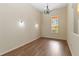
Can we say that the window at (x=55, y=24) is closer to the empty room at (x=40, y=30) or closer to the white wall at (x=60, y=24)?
the empty room at (x=40, y=30)

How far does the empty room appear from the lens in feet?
13.5

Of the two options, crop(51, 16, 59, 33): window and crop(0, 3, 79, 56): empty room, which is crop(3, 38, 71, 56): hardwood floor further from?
crop(51, 16, 59, 33): window

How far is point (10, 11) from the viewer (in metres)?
4.65

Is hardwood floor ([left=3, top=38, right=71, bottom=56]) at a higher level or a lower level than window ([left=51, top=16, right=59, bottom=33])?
lower

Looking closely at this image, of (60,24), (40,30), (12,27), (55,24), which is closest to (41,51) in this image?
(12,27)

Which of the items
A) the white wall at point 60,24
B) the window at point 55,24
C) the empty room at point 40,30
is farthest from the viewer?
the window at point 55,24

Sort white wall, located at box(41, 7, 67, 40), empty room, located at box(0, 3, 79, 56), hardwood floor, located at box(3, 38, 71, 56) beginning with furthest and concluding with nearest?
1. white wall, located at box(41, 7, 67, 40)
2. hardwood floor, located at box(3, 38, 71, 56)
3. empty room, located at box(0, 3, 79, 56)

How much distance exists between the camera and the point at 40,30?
9.22 m

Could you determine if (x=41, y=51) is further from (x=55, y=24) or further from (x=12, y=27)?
(x=55, y=24)

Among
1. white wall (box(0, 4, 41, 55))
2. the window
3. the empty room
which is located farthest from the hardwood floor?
the window

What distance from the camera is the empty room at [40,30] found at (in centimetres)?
412

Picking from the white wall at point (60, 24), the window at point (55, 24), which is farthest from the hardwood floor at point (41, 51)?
the window at point (55, 24)

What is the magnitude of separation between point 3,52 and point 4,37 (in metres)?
0.59

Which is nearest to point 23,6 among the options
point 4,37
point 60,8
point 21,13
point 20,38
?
point 21,13
